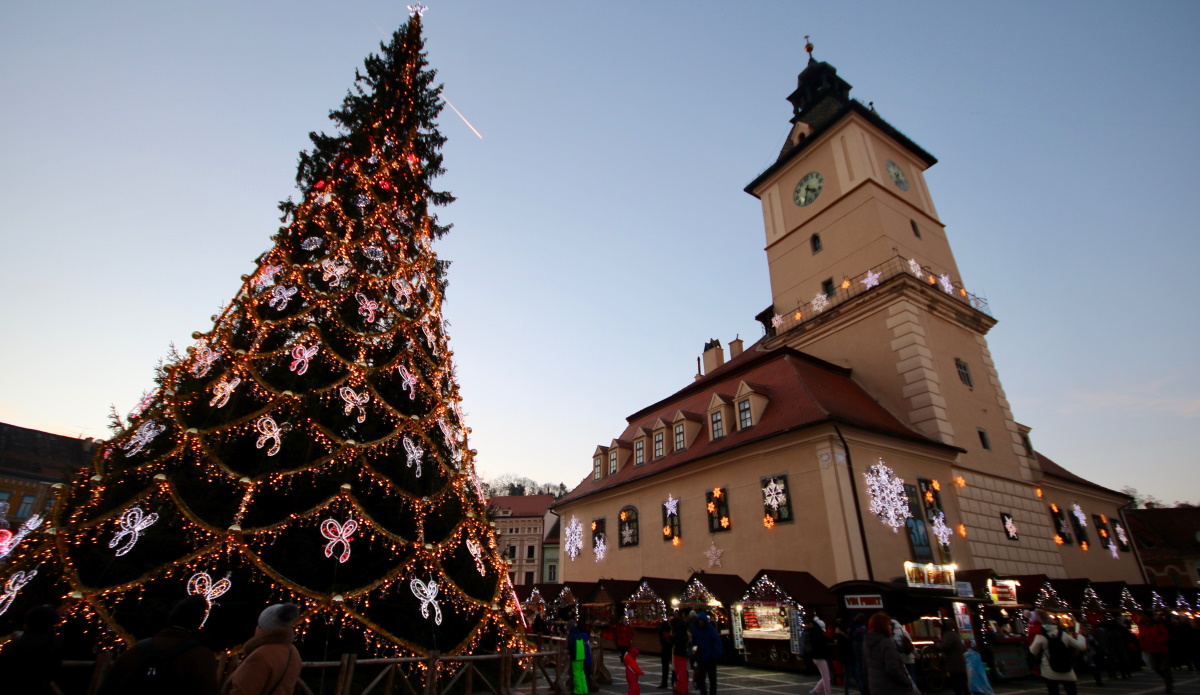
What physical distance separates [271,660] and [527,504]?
6131 centimetres

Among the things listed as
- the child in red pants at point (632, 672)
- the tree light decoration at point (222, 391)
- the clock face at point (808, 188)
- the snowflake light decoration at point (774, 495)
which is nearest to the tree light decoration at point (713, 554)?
the snowflake light decoration at point (774, 495)

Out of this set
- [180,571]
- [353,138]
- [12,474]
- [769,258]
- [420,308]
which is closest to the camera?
[180,571]

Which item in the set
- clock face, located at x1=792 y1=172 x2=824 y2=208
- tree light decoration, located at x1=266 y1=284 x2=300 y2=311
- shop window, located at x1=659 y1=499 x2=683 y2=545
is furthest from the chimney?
tree light decoration, located at x1=266 y1=284 x2=300 y2=311

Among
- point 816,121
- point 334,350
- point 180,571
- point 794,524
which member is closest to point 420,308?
point 334,350

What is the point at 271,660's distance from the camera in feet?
12.2

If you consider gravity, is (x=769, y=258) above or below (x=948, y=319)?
above

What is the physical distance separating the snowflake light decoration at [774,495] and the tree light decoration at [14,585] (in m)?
17.2

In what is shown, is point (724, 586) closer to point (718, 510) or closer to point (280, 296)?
point (718, 510)

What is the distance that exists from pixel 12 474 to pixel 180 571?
146 feet

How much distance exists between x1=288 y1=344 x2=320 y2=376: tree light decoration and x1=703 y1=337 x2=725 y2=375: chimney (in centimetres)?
2678

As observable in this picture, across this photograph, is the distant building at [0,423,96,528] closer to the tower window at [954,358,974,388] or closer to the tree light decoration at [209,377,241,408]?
the tree light decoration at [209,377,241,408]

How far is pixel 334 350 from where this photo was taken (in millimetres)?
8336

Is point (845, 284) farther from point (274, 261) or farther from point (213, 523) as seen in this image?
point (213, 523)

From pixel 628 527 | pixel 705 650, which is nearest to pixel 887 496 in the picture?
pixel 705 650
